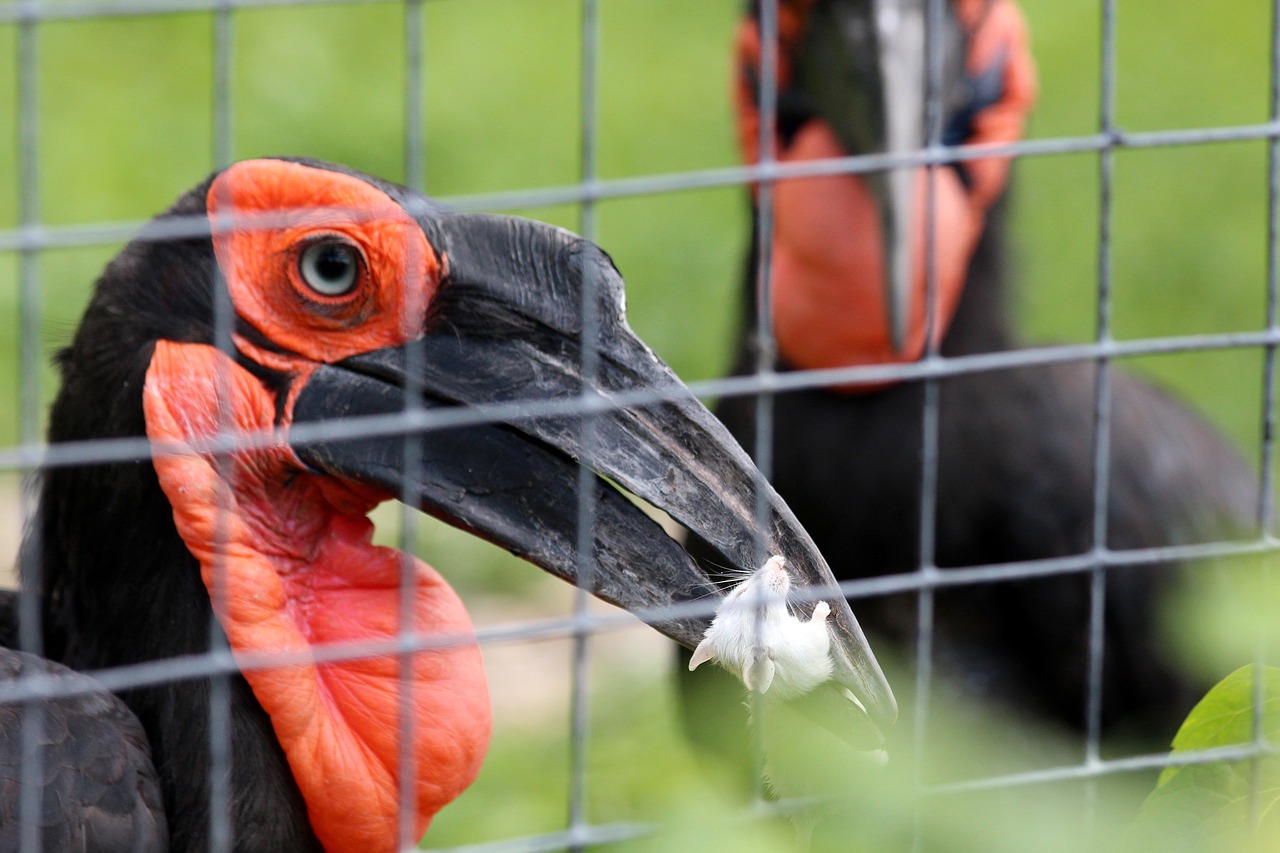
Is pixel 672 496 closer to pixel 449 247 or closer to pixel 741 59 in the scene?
pixel 449 247

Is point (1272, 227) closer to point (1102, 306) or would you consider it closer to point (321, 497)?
point (1102, 306)

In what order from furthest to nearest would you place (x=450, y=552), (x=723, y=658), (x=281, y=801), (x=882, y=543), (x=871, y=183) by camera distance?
(x=450, y=552) → (x=882, y=543) → (x=871, y=183) → (x=281, y=801) → (x=723, y=658)

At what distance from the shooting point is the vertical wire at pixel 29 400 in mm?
851

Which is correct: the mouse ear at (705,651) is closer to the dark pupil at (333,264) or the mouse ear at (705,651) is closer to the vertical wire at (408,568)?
the vertical wire at (408,568)

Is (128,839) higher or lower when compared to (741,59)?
lower

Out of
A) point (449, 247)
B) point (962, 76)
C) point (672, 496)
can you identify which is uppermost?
point (962, 76)

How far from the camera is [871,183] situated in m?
2.01

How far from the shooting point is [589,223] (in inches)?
43.1

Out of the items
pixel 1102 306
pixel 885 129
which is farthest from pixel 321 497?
pixel 885 129

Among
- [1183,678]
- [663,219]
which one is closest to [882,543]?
[1183,678]

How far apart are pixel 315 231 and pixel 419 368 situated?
0.13 meters

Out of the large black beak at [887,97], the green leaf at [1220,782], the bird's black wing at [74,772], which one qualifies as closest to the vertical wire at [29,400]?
the bird's black wing at [74,772]

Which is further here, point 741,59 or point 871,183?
point 741,59

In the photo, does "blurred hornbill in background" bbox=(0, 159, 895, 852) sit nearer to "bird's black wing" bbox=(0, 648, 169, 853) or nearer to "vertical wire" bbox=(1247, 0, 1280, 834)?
"bird's black wing" bbox=(0, 648, 169, 853)
